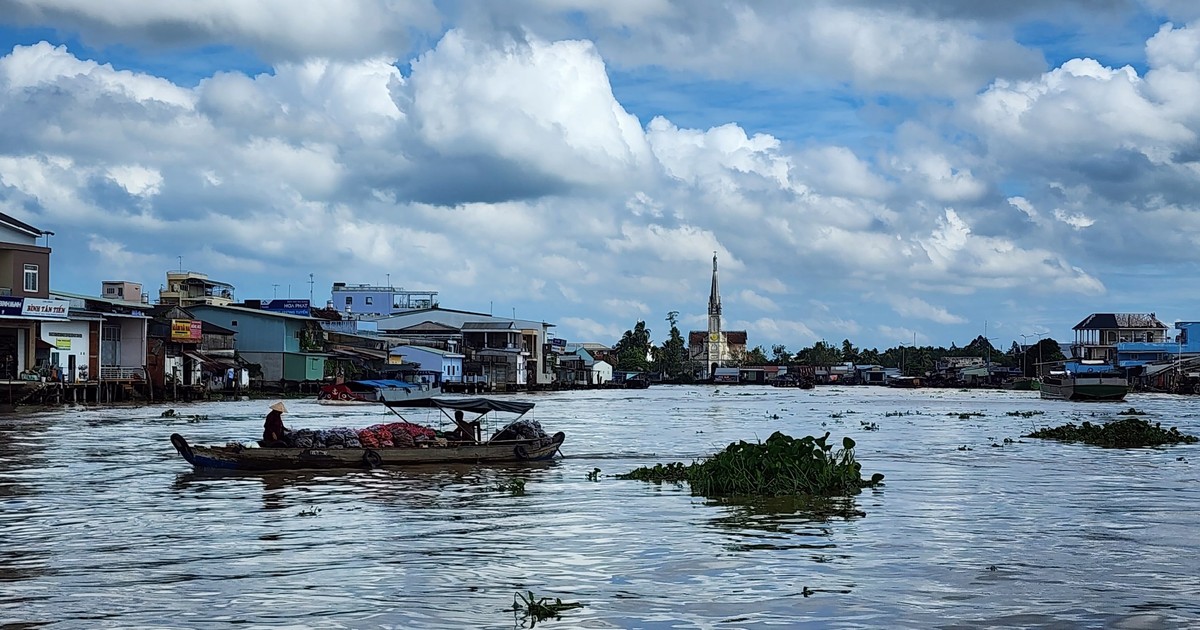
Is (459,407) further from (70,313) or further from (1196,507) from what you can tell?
(70,313)

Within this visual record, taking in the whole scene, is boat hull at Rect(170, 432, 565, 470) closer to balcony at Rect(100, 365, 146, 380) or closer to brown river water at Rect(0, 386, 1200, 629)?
brown river water at Rect(0, 386, 1200, 629)

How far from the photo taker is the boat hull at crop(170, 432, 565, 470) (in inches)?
924

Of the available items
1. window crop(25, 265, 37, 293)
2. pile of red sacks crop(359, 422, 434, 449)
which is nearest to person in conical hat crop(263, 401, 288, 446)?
pile of red sacks crop(359, 422, 434, 449)

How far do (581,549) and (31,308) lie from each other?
4784cm

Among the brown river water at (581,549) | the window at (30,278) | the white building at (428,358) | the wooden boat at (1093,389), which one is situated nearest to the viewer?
the brown river water at (581,549)

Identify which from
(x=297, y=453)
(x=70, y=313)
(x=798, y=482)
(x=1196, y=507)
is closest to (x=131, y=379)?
(x=70, y=313)

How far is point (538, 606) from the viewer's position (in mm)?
10219

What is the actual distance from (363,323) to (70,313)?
173 ft

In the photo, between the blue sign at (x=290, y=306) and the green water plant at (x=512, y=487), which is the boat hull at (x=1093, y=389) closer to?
the blue sign at (x=290, y=306)

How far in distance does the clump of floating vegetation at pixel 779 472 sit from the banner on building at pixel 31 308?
4359cm

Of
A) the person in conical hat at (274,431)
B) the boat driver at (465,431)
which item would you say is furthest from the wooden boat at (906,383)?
the person in conical hat at (274,431)

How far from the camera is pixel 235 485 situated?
71.3 feet

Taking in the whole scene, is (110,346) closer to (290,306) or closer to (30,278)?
(30,278)

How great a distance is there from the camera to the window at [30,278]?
58.2m
